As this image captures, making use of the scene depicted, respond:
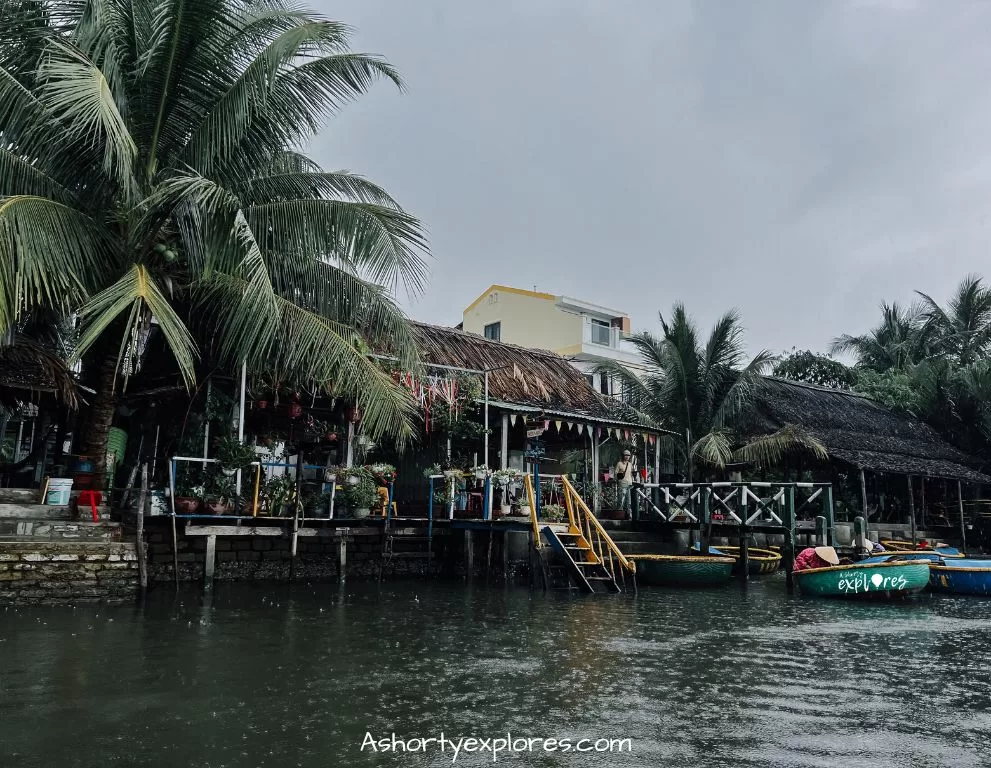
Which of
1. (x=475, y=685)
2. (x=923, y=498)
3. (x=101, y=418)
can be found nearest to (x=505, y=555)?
(x=101, y=418)

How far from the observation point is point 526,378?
19609 mm

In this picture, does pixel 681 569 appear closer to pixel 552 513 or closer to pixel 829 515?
pixel 552 513

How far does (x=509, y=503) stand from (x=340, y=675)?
30.6 feet

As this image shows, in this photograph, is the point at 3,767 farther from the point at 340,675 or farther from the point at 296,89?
the point at 296,89

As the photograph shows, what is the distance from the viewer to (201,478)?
13.0m

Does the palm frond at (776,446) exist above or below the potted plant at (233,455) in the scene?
above

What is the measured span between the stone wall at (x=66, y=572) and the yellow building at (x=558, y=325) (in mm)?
20939

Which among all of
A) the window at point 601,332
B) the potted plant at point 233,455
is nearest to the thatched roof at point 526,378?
the potted plant at point 233,455

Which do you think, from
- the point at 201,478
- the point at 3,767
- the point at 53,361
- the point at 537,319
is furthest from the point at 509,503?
the point at 537,319

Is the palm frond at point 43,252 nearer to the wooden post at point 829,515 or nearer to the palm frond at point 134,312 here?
the palm frond at point 134,312

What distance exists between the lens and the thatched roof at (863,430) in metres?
22.6

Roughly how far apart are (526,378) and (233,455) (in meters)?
8.52

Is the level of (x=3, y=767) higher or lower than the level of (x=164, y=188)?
lower

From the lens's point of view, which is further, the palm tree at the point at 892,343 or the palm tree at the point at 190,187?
the palm tree at the point at 892,343
